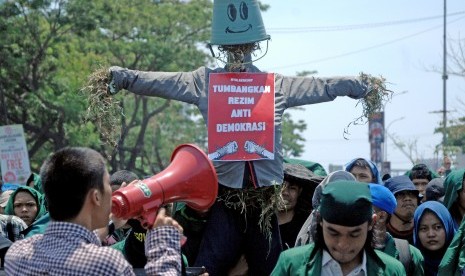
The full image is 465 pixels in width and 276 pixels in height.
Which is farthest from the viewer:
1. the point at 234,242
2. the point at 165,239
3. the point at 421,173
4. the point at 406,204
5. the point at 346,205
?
the point at 421,173

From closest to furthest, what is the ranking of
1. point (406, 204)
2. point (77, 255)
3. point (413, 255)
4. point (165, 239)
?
point (77, 255) < point (165, 239) < point (413, 255) < point (406, 204)

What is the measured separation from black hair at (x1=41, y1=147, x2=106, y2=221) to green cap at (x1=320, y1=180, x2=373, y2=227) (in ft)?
3.45

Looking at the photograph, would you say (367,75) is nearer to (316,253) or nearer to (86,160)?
(316,253)

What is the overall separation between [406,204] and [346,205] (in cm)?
392

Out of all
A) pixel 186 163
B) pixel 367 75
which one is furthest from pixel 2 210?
pixel 186 163

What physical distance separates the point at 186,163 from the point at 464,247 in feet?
8.02

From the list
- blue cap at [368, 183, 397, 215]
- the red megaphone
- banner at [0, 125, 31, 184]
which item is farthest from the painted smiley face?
banner at [0, 125, 31, 184]

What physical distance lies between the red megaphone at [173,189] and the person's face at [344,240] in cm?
52

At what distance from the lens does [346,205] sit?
4133mm

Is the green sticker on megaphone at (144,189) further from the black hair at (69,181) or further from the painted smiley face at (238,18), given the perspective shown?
the painted smiley face at (238,18)

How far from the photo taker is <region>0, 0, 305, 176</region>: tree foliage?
27391 mm

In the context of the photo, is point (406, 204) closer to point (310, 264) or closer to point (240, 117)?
point (240, 117)

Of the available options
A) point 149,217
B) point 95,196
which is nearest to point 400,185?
point 149,217

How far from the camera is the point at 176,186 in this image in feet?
13.3
